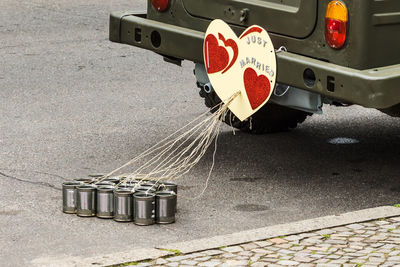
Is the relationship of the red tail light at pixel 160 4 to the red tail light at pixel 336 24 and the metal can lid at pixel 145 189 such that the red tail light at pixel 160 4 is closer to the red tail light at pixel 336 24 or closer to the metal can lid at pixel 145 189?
the red tail light at pixel 336 24

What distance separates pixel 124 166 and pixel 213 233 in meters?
1.36

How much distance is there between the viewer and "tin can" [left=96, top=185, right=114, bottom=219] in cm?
638

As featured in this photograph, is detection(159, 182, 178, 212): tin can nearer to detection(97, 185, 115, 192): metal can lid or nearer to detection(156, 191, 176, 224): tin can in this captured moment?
detection(156, 191, 176, 224): tin can

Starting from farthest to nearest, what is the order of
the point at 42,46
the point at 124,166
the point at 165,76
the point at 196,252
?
the point at 42,46 < the point at 165,76 < the point at 124,166 < the point at 196,252

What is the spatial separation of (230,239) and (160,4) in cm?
231

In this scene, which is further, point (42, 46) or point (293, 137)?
point (42, 46)

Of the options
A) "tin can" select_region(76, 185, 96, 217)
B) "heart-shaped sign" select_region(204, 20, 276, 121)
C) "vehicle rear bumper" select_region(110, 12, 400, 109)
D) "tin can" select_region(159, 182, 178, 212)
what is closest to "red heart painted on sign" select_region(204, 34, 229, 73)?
"heart-shaped sign" select_region(204, 20, 276, 121)

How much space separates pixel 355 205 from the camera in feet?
22.5

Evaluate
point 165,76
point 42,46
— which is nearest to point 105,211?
point 165,76

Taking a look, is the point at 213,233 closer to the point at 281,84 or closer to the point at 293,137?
the point at 281,84

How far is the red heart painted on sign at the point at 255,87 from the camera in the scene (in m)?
6.74

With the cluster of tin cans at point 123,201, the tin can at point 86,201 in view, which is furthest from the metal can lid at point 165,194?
the tin can at point 86,201

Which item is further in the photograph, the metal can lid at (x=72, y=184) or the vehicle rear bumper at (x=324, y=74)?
the metal can lid at (x=72, y=184)

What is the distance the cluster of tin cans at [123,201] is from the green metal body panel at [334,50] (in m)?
1.06
